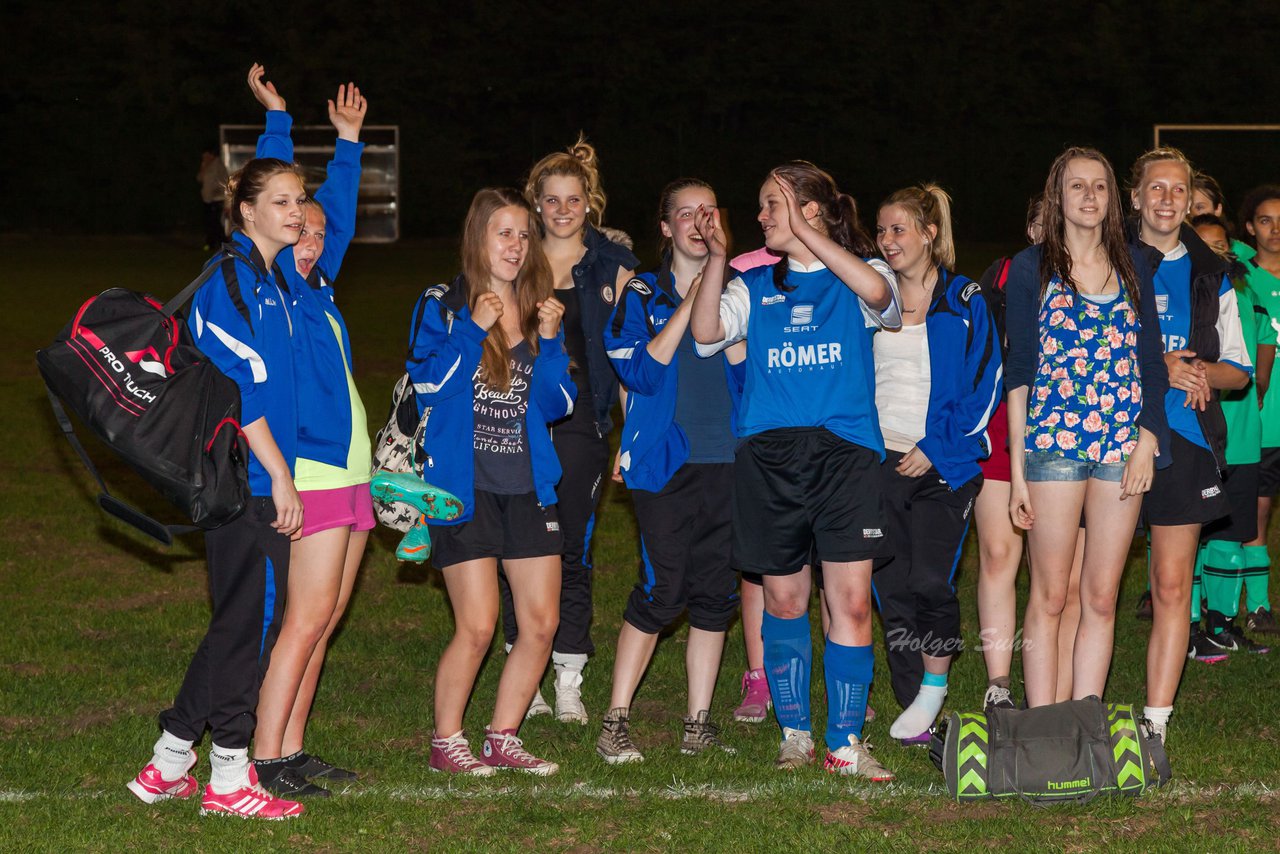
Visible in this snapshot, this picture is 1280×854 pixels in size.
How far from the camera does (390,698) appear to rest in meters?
5.93

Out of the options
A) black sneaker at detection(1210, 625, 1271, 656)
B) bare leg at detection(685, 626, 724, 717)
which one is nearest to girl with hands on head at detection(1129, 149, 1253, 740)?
bare leg at detection(685, 626, 724, 717)

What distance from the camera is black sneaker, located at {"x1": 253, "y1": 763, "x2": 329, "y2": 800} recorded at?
4.68 m

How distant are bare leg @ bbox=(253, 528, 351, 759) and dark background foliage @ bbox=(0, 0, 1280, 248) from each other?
2964 cm

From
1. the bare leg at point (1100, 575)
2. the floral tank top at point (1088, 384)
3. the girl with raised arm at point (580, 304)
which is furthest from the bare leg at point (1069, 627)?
the girl with raised arm at point (580, 304)

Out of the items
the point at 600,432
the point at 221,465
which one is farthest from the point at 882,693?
the point at 221,465

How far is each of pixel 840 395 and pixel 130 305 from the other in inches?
84.6

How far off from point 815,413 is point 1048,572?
93 cm

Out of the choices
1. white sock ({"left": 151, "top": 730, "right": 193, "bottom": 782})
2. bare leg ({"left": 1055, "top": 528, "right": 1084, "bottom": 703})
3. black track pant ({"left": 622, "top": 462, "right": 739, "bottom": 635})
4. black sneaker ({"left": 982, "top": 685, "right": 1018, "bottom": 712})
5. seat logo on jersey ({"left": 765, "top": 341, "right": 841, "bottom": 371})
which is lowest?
black sneaker ({"left": 982, "top": 685, "right": 1018, "bottom": 712})

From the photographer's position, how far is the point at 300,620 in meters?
4.54

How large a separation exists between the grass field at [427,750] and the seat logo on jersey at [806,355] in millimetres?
1337

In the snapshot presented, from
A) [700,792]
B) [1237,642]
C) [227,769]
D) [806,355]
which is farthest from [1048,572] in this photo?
[227,769]

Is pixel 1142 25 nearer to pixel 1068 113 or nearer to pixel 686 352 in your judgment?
pixel 1068 113

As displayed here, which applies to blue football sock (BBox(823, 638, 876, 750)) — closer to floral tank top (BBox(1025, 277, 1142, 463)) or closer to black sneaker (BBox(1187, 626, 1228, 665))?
floral tank top (BBox(1025, 277, 1142, 463))

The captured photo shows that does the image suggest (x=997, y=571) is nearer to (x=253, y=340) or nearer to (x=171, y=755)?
(x=253, y=340)
